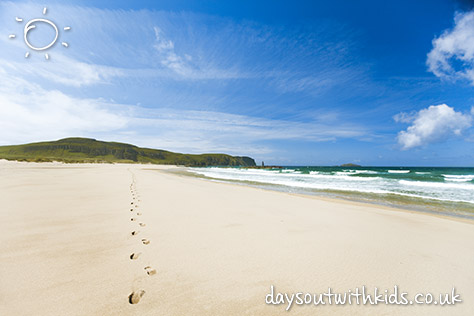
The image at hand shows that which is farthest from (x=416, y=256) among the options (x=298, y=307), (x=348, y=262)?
(x=298, y=307)

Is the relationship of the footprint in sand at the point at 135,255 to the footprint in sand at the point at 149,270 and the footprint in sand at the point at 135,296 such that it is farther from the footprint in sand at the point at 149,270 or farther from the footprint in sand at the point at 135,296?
the footprint in sand at the point at 135,296

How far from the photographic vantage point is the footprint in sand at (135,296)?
6.96ft

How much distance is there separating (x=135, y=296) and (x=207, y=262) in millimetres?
1068

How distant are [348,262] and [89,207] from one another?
6748mm

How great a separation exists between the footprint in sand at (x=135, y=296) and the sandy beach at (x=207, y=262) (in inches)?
0.9

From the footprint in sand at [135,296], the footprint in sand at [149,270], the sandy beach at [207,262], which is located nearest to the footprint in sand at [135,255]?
the sandy beach at [207,262]

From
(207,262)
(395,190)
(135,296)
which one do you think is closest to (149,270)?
(135,296)

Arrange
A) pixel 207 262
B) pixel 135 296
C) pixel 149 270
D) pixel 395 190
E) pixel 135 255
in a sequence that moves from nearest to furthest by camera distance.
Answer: pixel 135 296 → pixel 149 270 → pixel 207 262 → pixel 135 255 → pixel 395 190

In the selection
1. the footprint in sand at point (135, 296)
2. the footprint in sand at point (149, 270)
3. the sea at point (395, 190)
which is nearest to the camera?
the footprint in sand at point (135, 296)

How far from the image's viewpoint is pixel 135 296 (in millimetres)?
2180

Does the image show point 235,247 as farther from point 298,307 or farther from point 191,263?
point 298,307

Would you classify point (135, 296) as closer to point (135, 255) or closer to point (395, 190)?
point (135, 255)

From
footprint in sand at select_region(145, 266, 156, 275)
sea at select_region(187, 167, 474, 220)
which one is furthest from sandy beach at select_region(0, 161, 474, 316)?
sea at select_region(187, 167, 474, 220)

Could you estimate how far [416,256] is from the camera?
142 inches
